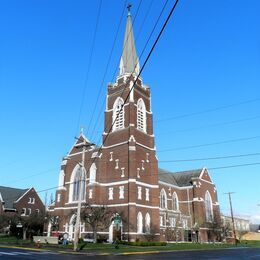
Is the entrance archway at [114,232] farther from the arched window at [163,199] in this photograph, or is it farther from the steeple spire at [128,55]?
the steeple spire at [128,55]

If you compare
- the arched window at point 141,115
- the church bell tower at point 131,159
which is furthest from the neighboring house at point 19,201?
the arched window at point 141,115

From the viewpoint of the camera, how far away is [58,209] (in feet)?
190

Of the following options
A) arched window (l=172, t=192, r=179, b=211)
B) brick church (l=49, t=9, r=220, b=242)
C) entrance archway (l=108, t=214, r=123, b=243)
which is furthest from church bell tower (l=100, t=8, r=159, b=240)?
arched window (l=172, t=192, r=179, b=211)

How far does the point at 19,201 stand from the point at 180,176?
38.7 m

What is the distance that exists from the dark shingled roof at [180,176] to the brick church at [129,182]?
1422 mm

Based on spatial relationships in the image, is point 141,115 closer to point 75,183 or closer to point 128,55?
point 128,55

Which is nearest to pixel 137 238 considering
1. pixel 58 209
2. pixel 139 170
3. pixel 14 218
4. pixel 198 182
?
pixel 139 170

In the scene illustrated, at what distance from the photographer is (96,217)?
4431 cm

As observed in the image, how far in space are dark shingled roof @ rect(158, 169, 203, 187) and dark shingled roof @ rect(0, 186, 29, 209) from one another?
35.3m

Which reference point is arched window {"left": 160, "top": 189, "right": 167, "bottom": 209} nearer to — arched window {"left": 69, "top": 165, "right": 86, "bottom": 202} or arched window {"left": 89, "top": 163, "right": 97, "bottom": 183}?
arched window {"left": 89, "top": 163, "right": 97, "bottom": 183}

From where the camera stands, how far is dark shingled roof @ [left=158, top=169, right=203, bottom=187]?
7125 centimetres

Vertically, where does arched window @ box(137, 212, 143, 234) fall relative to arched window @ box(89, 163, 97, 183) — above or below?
below

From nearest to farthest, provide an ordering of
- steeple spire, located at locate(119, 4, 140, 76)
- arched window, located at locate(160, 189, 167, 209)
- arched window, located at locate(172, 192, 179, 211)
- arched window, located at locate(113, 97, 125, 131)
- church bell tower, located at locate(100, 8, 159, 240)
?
church bell tower, located at locate(100, 8, 159, 240) < arched window, located at locate(113, 97, 125, 131) < steeple spire, located at locate(119, 4, 140, 76) < arched window, located at locate(160, 189, 167, 209) < arched window, located at locate(172, 192, 179, 211)

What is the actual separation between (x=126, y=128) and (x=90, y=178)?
1038 cm
